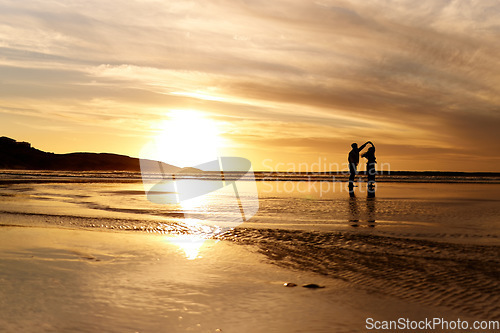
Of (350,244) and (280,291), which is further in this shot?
(350,244)

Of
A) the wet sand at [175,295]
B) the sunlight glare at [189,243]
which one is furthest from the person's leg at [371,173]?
the wet sand at [175,295]

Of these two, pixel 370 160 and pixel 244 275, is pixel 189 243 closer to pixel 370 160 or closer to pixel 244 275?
pixel 244 275

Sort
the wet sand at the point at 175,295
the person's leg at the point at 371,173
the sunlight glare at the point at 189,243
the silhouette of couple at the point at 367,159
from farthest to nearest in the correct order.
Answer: the silhouette of couple at the point at 367,159 → the person's leg at the point at 371,173 → the sunlight glare at the point at 189,243 → the wet sand at the point at 175,295

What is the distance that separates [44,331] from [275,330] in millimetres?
2566

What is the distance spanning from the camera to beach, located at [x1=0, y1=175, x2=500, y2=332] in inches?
192

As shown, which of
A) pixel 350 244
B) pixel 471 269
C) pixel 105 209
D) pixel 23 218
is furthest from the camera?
pixel 105 209

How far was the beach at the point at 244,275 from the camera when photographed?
16.0 ft

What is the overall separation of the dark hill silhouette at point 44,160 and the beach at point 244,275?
137924 mm

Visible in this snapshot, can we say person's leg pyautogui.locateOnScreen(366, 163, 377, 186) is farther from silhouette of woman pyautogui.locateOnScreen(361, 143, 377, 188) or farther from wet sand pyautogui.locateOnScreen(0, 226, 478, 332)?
wet sand pyautogui.locateOnScreen(0, 226, 478, 332)

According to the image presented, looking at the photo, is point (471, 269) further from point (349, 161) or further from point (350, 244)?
point (349, 161)

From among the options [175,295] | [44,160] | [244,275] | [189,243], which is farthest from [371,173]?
[44,160]

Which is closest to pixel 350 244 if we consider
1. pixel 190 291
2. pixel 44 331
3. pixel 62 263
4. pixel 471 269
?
pixel 471 269

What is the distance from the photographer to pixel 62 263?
7.48 m

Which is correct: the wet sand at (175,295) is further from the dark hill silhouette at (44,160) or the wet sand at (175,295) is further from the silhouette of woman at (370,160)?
the dark hill silhouette at (44,160)
